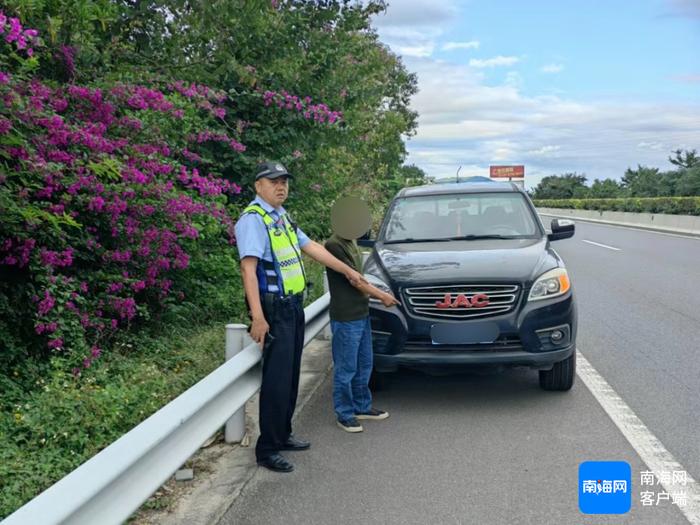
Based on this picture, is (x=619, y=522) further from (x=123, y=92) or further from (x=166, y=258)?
(x=123, y=92)

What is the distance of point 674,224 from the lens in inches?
1206

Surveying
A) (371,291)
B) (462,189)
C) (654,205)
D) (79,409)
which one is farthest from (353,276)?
(654,205)

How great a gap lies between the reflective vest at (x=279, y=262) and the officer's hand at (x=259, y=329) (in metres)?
0.21

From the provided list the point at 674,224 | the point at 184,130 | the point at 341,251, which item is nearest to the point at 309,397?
the point at 341,251

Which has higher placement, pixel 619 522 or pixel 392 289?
pixel 392 289

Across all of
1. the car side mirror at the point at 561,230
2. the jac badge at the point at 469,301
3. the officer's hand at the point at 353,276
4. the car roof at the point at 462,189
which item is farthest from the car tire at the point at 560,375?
the car roof at the point at 462,189

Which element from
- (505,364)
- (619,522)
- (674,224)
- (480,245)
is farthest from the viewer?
(674,224)

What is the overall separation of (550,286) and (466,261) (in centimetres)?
67

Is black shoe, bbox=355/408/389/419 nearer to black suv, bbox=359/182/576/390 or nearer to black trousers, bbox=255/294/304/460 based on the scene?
black suv, bbox=359/182/576/390

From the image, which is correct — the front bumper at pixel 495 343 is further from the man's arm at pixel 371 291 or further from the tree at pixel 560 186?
the tree at pixel 560 186

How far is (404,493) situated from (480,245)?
113 inches

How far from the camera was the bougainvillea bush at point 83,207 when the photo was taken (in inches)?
181

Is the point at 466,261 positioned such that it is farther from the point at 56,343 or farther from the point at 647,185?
the point at 647,185

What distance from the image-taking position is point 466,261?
5.61 m
